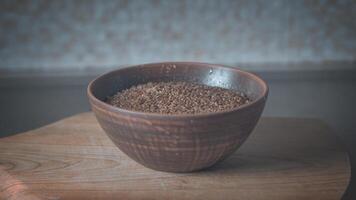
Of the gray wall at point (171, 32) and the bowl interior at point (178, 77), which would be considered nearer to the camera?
the bowl interior at point (178, 77)

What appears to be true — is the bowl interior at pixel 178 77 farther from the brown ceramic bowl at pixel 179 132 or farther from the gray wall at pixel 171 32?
the gray wall at pixel 171 32

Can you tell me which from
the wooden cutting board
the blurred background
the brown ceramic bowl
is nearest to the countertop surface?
the blurred background

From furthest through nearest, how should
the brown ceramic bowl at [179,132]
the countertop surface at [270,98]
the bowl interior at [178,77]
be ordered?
1. the countertop surface at [270,98]
2. the bowl interior at [178,77]
3. the brown ceramic bowl at [179,132]

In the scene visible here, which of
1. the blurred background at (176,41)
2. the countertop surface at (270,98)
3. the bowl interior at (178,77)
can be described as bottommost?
the countertop surface at (270,98)

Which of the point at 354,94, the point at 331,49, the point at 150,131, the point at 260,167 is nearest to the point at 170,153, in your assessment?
the point at 150,131

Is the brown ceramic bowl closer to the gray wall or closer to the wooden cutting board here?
the wooden cutting board

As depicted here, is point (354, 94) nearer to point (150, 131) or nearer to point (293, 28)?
point (293, 28)

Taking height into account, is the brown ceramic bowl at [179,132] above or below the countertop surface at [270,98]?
above

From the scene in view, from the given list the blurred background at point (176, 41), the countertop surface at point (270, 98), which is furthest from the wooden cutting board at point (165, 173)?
the blurred background at point (176, 41)
